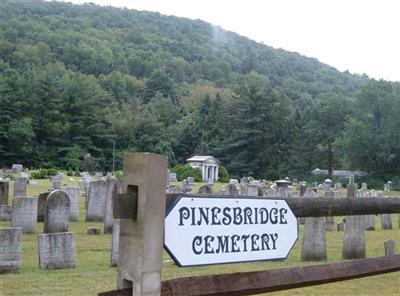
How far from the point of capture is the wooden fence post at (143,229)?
274 centimetres

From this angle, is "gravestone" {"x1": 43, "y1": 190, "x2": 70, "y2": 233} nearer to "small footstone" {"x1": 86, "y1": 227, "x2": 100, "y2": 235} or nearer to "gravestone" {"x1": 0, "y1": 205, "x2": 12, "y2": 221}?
"small footstone" {"x1": 86, "y1": 227, "x2": 100, "y2": 235}

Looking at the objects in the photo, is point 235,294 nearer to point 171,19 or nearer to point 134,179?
point 134,179

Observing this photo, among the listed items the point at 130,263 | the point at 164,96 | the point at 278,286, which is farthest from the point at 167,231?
the point at 164,96

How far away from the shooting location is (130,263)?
277cm

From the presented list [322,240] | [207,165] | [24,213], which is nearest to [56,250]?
[24,213]

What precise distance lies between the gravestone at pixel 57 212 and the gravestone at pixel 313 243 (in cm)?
470

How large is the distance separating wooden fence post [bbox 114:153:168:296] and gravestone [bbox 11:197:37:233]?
10081 mm

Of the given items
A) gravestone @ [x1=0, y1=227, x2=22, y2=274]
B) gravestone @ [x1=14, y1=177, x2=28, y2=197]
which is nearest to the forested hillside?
gravestone @ [x1=14, y1=177, x2=28, y2=197]

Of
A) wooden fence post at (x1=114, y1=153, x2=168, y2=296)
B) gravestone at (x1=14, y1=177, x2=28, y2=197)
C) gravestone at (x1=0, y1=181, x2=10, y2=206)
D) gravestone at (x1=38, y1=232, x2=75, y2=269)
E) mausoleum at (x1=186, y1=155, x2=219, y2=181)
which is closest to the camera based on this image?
wooden fence post at (x1=114, y1=153, x2=168, y2=296)

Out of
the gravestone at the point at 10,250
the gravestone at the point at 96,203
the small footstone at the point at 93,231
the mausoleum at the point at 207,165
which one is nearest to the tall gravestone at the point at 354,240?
the small footstone at the point at 93,231

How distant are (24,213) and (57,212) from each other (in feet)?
6.89

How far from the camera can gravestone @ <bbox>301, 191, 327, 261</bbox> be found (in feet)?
35.5

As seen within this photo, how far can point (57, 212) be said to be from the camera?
10.7 m

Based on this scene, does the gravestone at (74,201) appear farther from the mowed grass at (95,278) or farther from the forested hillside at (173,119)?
the forested hillside at (173,119)
